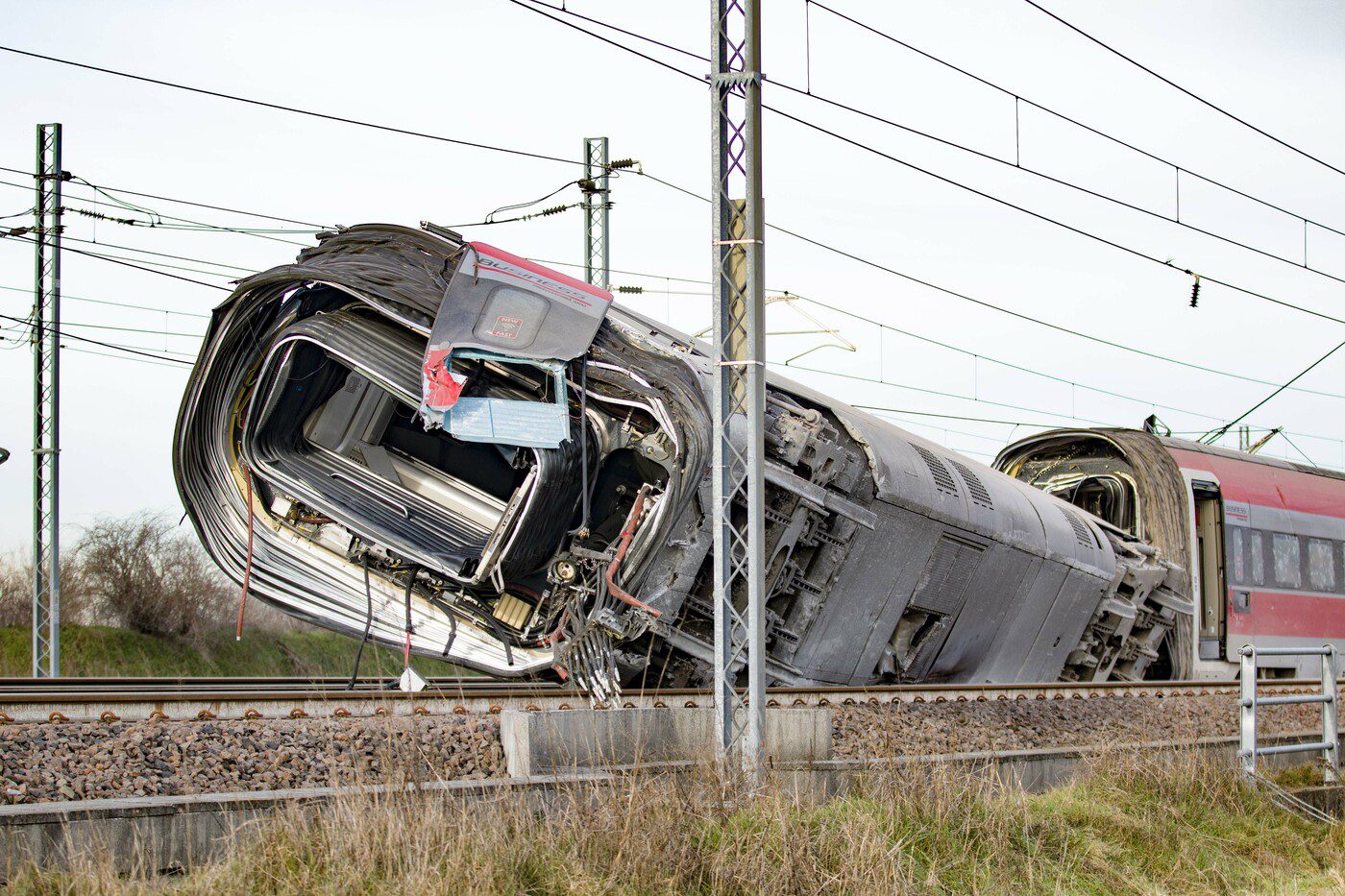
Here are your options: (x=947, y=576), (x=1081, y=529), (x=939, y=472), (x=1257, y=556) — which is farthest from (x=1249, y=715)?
(x=1257, y=556)

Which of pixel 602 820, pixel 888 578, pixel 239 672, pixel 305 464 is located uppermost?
pixel 305 464

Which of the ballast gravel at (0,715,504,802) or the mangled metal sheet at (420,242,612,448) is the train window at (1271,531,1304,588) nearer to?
Answer: the mangled metal sheet at (420,242,612,448)

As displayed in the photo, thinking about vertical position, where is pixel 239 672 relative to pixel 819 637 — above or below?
below

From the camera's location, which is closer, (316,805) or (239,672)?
(316,805)

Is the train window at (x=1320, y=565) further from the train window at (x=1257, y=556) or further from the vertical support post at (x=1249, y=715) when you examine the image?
the vertical support post at (x=1249, y=715)

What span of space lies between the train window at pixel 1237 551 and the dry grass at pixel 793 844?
947 cm

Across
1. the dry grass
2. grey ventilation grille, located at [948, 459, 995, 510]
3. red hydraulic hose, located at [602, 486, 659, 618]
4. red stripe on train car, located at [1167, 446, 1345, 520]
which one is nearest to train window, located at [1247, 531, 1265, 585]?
red stripe on train car, located at [1167, 446, 1345, 520]

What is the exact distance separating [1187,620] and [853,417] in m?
7.81

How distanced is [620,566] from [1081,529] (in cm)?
764

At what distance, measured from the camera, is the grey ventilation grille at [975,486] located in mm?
13121

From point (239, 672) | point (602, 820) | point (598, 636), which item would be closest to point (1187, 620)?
point (598, 636)

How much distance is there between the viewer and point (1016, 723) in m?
11.1

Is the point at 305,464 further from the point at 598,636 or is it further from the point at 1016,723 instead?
the point at 1016,723

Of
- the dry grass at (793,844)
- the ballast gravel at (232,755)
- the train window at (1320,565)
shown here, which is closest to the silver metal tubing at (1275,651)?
the dry grass at (793,844)
